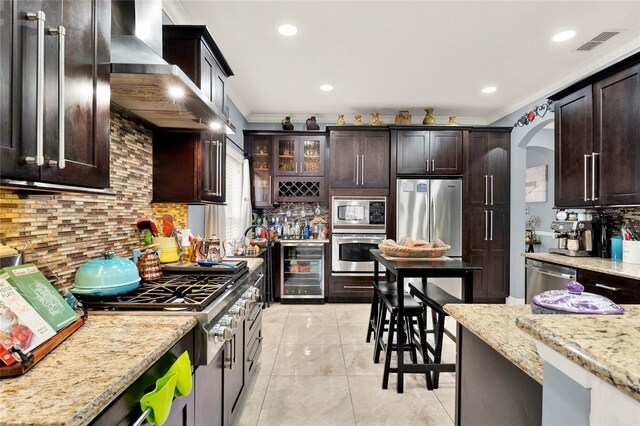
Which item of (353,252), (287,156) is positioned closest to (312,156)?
(287,156)

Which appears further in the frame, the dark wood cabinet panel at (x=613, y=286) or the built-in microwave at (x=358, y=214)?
the built-in microwave at (x=358, y=214)

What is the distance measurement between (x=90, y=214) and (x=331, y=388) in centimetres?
200

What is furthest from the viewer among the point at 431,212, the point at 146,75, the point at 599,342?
the point at 431,212

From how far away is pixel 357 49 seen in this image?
3.03 m

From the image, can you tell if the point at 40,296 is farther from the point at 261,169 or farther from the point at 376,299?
the point at 261,169

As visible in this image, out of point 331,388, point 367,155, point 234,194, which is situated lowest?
point 331,388

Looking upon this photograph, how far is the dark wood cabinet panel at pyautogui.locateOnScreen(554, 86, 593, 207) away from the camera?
2934 mm

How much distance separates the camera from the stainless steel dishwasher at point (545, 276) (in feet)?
9.51

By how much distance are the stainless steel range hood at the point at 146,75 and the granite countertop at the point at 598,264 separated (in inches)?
119

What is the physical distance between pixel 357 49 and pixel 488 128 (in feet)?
8.86

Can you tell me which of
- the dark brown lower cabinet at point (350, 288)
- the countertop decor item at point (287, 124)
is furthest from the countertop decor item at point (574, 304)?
the countertop decor item at point (287, 124)

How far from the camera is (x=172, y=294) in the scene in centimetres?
146

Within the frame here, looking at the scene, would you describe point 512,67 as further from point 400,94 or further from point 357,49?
point 357,49

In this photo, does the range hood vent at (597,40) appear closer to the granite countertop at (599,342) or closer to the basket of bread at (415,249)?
the basket of bread at (415,249)
